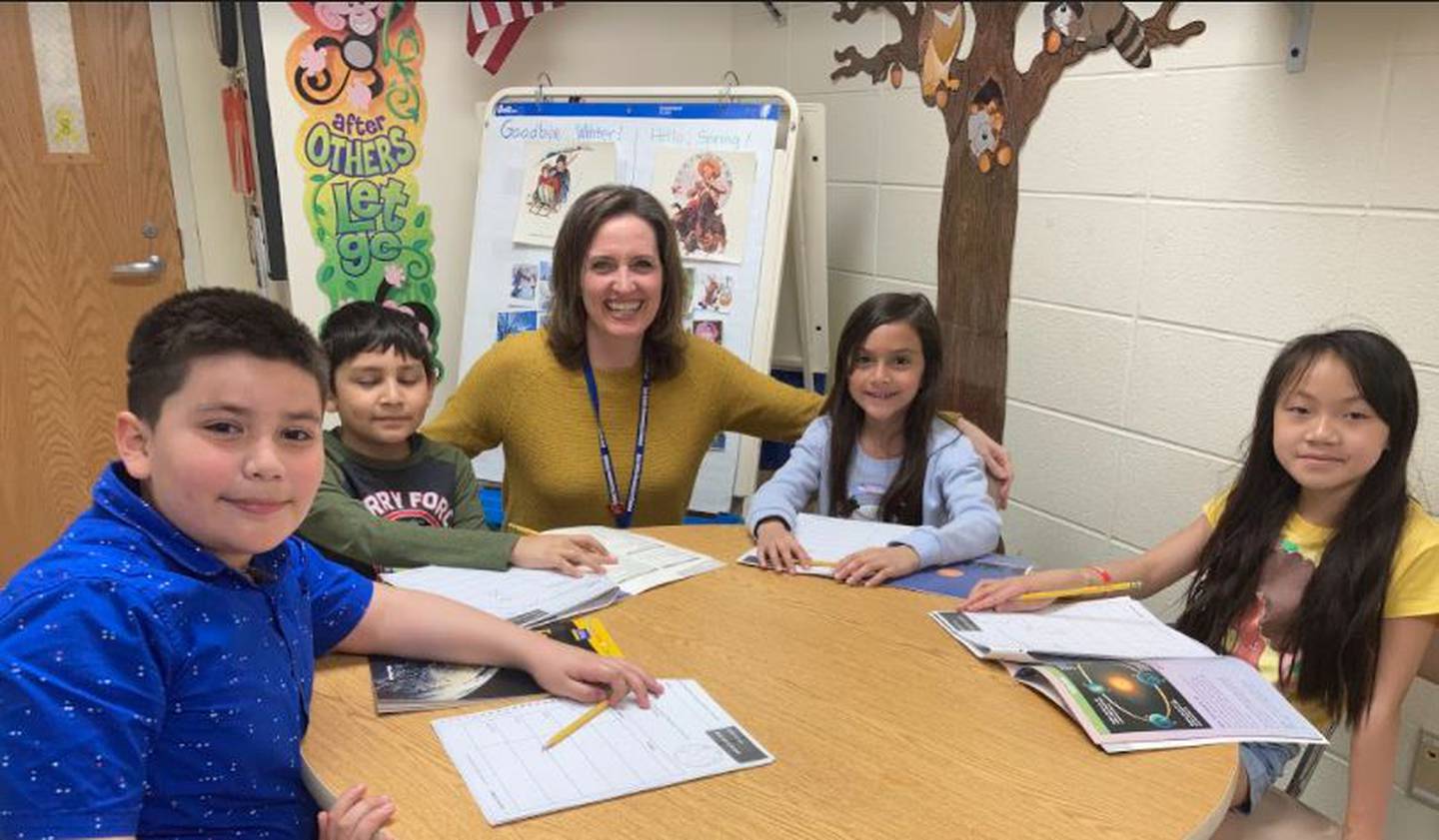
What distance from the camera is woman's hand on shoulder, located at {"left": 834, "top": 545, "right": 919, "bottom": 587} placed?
1.57 m

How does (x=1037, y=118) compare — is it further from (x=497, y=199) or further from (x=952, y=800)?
(x=952, y=800)

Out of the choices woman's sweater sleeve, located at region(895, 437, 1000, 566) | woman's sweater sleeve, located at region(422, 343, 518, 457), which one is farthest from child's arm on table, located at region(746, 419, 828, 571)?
woman's sweater sleeve, located at region(422, 343, 518, 457)

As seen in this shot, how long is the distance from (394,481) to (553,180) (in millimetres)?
1289

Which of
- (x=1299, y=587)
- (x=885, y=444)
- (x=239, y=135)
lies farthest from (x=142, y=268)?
(x=1299, y=587)

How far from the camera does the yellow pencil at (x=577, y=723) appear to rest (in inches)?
42.7

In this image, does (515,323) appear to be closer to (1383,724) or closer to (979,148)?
(979,148)

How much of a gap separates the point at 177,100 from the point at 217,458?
8.37ft

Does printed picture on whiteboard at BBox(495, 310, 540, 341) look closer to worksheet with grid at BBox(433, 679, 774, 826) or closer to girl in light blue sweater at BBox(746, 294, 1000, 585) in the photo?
girl in light blue sweater at BBox(746, 294, 1000, 585)

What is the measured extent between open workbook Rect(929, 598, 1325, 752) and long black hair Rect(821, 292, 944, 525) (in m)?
0.48

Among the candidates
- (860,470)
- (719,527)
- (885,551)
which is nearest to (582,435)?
(719,527)

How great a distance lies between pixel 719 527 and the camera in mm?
1844

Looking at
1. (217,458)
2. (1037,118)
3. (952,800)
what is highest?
(1037,118)

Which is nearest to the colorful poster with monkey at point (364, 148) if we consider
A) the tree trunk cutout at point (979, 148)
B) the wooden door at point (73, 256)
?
the wooden door at point (73, 256)

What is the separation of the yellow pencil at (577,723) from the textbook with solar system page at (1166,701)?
1.69 feet
